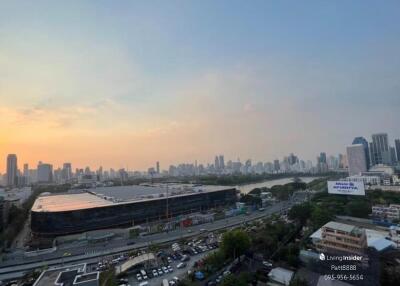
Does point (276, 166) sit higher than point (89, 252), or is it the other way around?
point (276, 166)

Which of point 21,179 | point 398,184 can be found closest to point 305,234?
point 398,184

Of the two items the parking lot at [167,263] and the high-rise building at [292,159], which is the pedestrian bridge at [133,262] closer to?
the parking lot at [167,263]

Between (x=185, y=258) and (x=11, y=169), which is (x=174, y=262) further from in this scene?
(x=11, y=169)

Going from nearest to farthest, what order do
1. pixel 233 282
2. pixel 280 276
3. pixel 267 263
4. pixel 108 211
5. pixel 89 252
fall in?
pixel 233 282, pixel 280 276, pixel 267 263, pixel 89 252, pixel 108 211

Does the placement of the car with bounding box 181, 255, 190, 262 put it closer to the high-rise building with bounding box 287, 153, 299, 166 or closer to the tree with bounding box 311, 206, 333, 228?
the tree with bounding box 311, 206, 333, 228

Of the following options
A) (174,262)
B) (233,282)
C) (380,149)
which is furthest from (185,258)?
(380,149)

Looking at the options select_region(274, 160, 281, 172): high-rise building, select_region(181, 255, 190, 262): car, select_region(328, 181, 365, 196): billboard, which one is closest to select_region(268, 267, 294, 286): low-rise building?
select_region(181, 255, 190, 262): car
